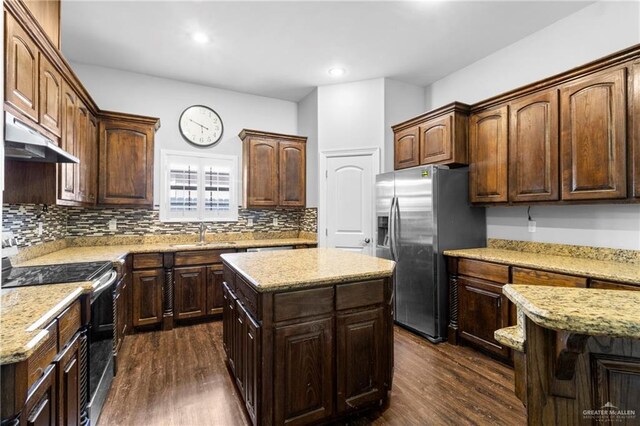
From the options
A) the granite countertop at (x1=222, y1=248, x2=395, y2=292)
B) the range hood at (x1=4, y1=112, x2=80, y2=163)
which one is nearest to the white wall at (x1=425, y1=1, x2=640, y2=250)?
the granite countertop at (x1=222, y1=248, x2=395, y2=292)

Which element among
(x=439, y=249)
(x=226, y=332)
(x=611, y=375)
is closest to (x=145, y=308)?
(x=226, y=332)

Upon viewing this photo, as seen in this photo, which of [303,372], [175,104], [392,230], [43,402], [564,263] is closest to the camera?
[43,402]

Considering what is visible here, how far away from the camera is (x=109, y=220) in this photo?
12.0ft

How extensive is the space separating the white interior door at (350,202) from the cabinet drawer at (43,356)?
3.17m

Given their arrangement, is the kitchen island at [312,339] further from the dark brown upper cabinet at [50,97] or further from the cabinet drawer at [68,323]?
the dark brown upper cabinet at [50,97]

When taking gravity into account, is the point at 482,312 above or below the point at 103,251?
below

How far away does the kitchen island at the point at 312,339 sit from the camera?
161 cm

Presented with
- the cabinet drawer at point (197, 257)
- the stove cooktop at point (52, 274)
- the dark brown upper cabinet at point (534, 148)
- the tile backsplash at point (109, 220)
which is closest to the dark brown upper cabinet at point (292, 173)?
the tile backsplash at point (109, 220)

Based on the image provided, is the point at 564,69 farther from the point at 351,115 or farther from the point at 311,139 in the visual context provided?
the point at 311,139

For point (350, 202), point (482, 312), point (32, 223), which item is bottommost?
point (482, 312)

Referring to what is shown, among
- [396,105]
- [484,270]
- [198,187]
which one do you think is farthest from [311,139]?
[484,270]

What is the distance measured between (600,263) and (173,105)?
188 inches

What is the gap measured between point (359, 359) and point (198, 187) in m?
3.27

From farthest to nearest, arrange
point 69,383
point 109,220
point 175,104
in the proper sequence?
point 175,104, point 109,220, point 69,383
